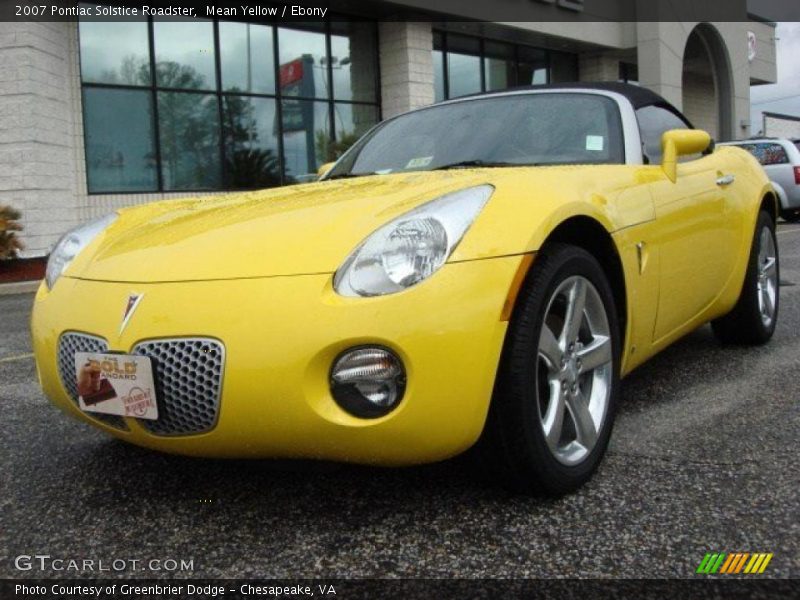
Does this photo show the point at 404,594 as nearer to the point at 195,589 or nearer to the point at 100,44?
the point at 195,589

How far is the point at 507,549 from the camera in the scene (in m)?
2.00

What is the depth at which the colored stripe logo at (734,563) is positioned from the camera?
6.12ft

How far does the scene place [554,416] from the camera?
2312 mm

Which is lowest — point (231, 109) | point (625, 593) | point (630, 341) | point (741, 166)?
point (625, 593)

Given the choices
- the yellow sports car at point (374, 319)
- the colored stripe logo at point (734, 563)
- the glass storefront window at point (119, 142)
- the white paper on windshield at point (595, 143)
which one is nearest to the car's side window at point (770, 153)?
the glass storefront window at point (119, 142)

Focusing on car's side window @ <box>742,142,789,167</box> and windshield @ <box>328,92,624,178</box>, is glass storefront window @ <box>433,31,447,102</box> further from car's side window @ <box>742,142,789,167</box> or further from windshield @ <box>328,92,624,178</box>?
windshield @ <box>328,92,624,178</box>

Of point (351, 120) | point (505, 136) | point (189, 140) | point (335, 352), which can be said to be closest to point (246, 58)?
point (189, 140)

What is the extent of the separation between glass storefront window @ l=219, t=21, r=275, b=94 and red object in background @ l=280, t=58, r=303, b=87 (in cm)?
21

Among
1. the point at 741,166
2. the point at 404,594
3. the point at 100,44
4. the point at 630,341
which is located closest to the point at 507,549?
the point at 404,594

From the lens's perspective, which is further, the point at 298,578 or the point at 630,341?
the point at 630,341

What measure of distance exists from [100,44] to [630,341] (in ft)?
40.7

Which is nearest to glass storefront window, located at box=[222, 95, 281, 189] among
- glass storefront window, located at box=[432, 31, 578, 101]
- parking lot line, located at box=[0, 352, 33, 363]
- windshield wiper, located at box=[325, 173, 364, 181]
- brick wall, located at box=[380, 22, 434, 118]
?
brick wall, located at box=[380, 22, 434, 118]

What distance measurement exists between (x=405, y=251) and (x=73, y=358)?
36.9 inches

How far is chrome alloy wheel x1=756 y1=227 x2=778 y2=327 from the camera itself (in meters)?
4.25
